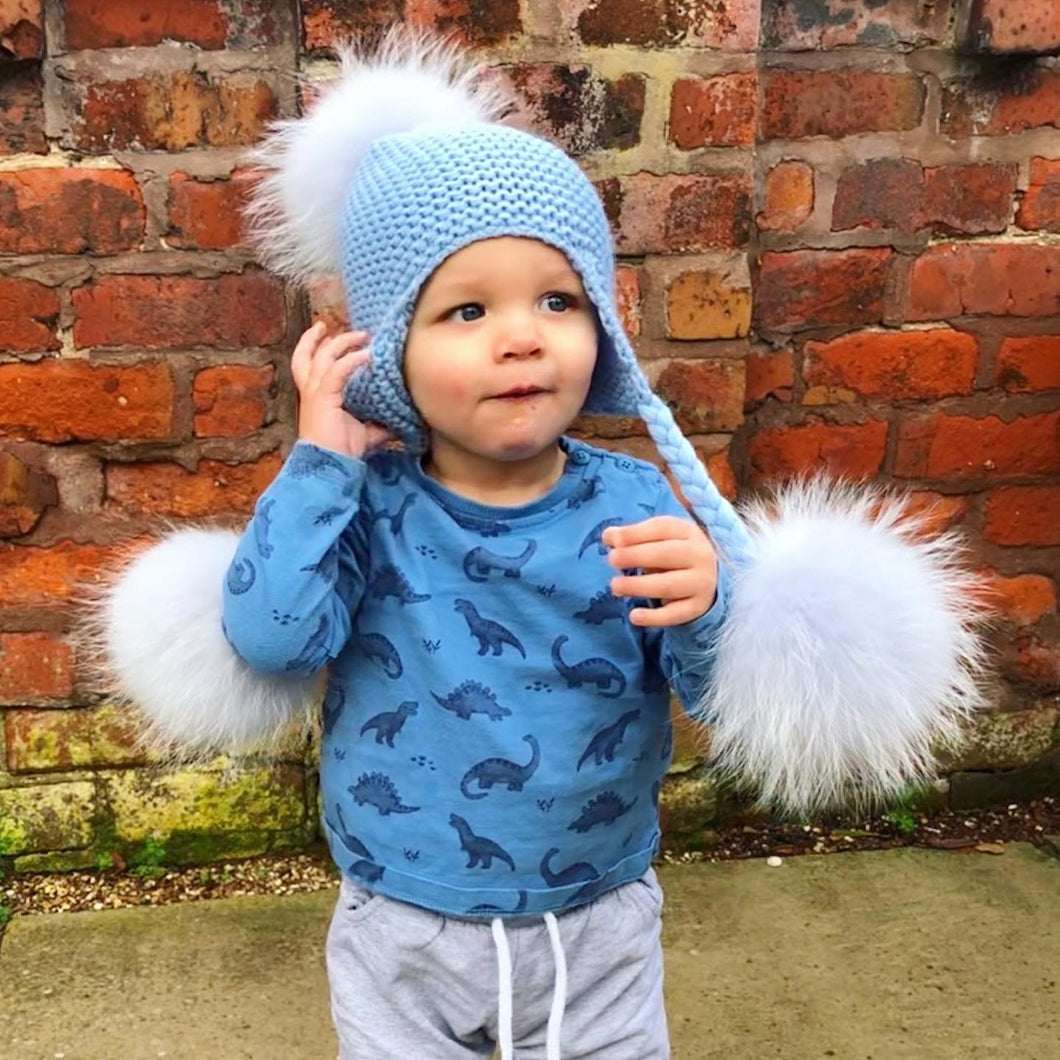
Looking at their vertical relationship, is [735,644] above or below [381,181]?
below

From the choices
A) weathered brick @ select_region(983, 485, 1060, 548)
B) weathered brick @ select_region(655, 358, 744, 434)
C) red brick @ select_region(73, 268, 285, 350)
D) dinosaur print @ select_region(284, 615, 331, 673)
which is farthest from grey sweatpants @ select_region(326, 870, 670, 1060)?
weathered brick @ select_region(983, 485, 1060, 548)

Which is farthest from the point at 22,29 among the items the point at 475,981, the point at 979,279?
the point at 979,279

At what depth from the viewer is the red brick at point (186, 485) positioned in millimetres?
1907

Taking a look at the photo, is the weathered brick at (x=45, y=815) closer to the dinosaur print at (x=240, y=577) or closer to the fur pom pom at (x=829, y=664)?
the dinosaur print at (x=240, y=577)

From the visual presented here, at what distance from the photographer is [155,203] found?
179 cm

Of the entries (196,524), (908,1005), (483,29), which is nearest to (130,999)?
(196,524)

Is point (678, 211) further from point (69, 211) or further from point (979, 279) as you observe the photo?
point (69, 211)

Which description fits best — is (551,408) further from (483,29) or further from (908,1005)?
(908,1005)

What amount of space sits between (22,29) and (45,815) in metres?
1.19

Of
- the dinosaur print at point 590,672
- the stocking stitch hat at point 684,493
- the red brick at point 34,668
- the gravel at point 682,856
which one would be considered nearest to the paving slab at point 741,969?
the gravel at point 682,856

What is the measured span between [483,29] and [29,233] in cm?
71

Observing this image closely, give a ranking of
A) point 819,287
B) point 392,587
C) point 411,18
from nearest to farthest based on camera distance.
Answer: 1. point 392,587
2. point 411,18
3. point 819,287

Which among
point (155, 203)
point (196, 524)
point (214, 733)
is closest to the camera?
point (214, 733)

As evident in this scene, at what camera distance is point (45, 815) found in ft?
6.59
